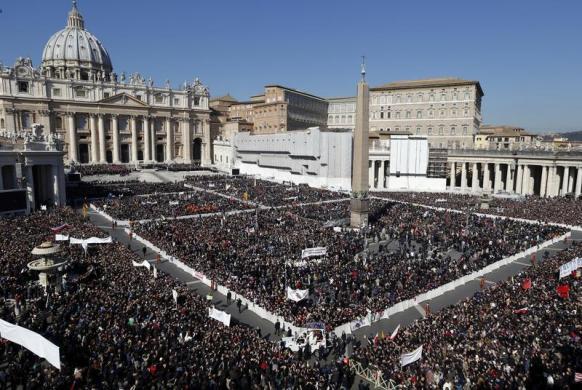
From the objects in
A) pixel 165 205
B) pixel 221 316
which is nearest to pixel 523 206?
pixel 165 205

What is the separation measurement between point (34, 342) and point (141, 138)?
84.5m

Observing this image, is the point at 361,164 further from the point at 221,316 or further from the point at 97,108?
the point at 97,108

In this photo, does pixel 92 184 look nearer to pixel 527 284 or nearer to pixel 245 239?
pixel 245 239

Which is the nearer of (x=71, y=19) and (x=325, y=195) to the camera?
(x=325, y=195)

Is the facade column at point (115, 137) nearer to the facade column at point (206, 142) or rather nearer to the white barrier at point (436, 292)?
the facade column at point (206, 142)

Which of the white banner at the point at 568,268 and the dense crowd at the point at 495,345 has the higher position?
the white banner at the point at 568,268

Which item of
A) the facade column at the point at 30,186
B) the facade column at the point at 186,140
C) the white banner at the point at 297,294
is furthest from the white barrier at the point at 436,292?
the facade column at the point at 186,140

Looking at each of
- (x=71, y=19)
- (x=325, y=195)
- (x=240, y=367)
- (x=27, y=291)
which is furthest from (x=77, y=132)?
(x=240, y=367)

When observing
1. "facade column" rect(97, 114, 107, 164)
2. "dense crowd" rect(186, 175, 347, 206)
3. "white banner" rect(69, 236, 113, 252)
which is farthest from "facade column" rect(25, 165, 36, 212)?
"facade column" rect(97, 114, 107, 164)

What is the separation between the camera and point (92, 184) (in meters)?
56.5

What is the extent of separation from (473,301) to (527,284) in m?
2.64

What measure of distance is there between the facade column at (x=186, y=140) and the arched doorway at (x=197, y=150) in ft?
7.13

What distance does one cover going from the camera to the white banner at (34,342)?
10266 millimetres

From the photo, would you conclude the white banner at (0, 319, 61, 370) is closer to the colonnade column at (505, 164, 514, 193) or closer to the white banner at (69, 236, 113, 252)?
the white banner at (69, 236, 113, 252)
